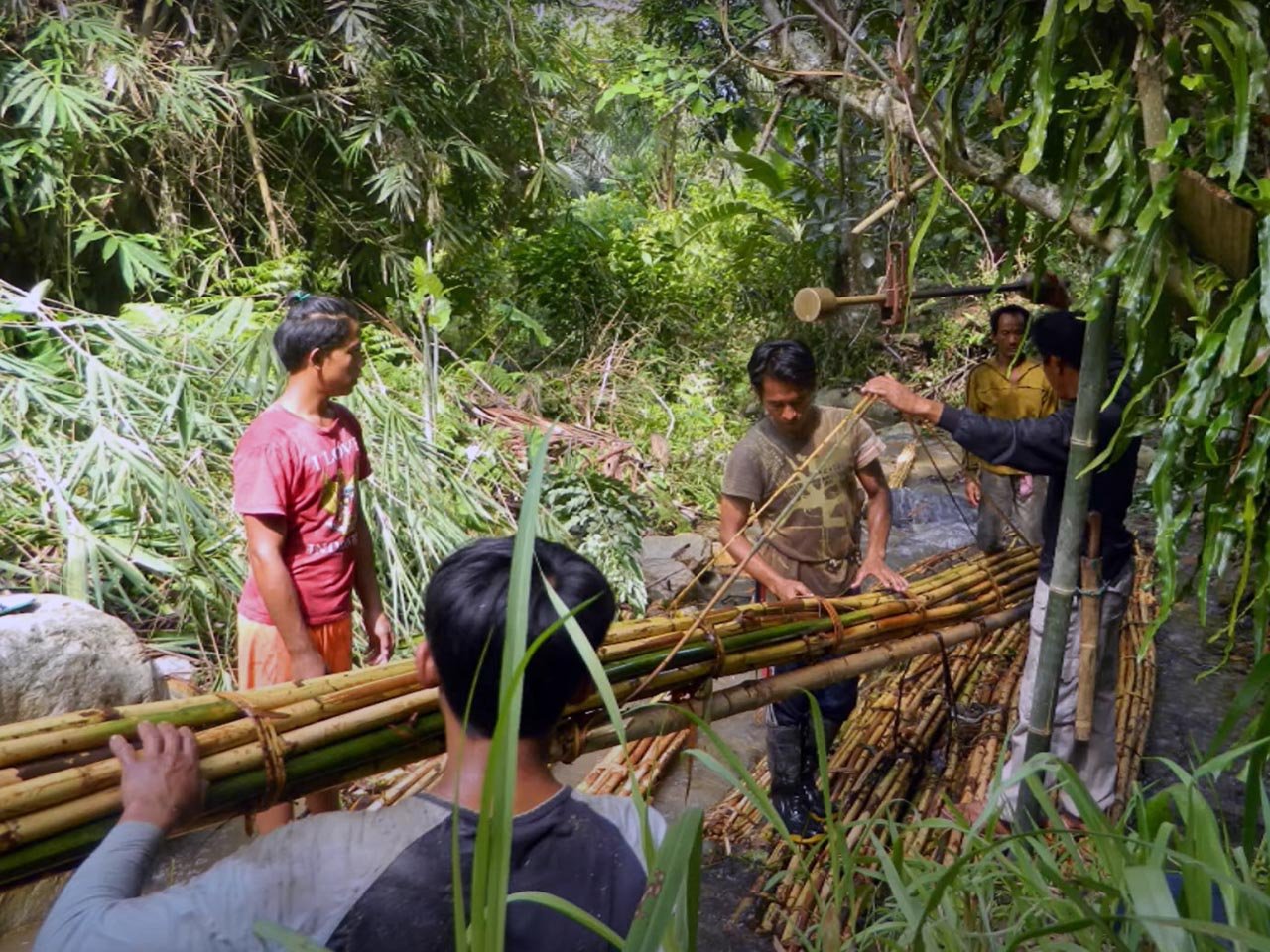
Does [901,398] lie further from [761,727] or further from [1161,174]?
[761,727]

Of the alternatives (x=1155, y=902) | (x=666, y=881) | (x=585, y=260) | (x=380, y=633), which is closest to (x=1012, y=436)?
(x=380, y=633)

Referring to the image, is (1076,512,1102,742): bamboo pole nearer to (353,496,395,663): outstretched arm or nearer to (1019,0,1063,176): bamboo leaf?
(1019,0,1063,176): bamboo leaf

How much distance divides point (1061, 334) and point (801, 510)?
0.86 m

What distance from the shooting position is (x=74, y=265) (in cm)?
588

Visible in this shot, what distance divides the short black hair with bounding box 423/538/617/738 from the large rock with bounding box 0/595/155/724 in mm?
2220

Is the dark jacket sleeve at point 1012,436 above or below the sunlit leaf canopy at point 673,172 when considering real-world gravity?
below

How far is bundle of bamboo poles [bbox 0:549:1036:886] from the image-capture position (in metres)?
1.24

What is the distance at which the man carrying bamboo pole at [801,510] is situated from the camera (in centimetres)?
299

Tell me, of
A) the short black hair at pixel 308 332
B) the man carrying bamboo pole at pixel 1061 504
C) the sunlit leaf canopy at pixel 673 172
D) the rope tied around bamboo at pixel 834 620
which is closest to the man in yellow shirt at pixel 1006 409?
the sunlit leaf canopy at pixel 673 172

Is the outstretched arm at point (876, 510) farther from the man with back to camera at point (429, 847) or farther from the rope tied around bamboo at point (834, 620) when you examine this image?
the man with back to camera at point (429, 847)

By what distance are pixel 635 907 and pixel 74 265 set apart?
579 cm

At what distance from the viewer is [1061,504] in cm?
277

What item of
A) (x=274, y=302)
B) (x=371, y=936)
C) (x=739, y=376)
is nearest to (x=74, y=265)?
(x=274, y=302)

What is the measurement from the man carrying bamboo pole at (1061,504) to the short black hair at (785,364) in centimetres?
44
